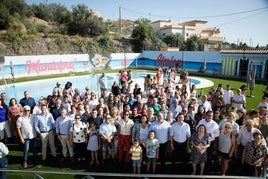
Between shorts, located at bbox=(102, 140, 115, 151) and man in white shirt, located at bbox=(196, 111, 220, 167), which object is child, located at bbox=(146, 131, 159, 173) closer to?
shorts, located at bbox=(102, 140, 115, 151)

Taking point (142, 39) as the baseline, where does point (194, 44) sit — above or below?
below

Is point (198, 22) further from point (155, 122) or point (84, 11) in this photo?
point (155, 122)

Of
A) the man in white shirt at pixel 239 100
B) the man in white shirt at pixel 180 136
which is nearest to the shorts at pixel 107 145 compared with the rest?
the man in white shirt at pixel 180 136

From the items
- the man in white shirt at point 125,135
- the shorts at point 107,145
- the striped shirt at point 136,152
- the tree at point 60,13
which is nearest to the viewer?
the striped shirt at point 136,152

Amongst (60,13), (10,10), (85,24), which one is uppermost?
(60,13)

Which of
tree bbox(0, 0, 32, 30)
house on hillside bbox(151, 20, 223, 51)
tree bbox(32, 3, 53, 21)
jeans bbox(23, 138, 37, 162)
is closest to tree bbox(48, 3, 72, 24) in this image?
tree bbox(32, 3, 53, 21)

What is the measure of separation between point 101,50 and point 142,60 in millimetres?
8536

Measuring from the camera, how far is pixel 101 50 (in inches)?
1729

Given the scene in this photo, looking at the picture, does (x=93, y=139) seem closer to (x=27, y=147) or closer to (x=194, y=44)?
(x=27, y=147)

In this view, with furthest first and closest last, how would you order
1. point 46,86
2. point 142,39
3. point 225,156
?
point 142,39
point 46,86
point 225,156

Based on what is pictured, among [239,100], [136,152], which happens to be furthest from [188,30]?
[136,152]

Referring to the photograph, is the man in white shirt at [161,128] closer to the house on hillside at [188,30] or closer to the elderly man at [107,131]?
the elderly man at [107,131]

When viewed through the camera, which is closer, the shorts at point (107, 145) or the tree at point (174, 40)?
the shorts at point (107, 145)

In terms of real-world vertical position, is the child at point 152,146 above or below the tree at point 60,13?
below
